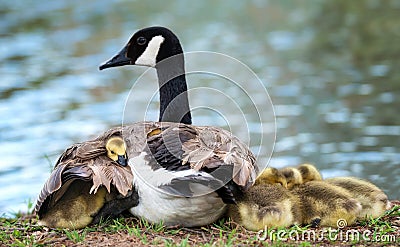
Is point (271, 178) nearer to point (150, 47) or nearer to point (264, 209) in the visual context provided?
point (264, 209)

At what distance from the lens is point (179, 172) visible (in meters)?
4.04

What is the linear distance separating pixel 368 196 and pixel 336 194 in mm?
268

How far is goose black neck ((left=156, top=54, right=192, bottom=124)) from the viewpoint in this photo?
18.3 feet

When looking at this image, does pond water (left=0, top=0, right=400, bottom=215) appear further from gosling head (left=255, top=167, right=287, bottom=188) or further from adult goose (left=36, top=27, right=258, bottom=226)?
adult goose (left=36, top=27, right=258, bottom=226)

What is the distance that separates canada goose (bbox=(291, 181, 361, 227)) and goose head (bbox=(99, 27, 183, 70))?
1.64 meters

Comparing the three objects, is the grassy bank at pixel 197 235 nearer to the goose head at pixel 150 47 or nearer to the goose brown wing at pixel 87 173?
the goose brown wing at pixel 87 173

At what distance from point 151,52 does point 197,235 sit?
1.76 metres

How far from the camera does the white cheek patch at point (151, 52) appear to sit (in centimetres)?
557

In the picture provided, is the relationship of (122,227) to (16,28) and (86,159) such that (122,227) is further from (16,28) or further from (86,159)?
(16,28)

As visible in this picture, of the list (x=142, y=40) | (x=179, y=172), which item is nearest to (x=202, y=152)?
(x=179, y=172)

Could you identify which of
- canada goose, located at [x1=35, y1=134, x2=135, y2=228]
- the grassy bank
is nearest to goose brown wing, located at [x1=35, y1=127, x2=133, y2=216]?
canada goose, located at [x1=35, y1=134, x2=135, y2=228]

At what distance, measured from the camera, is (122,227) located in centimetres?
460

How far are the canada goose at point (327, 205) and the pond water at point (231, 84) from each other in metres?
1.74

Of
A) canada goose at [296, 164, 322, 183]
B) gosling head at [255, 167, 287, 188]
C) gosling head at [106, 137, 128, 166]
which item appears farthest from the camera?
canada goose at [296, 164, 322, 183]
